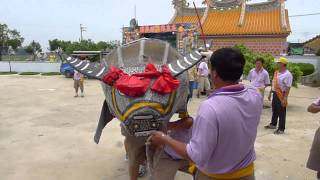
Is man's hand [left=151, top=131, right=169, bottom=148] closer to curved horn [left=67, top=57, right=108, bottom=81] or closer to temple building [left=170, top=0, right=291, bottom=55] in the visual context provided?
curved horn [left=67, top=57, right=108, bottom=81]

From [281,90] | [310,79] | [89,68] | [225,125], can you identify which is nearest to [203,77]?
[281,90]

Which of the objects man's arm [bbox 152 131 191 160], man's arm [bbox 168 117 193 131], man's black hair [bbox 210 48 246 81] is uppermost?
man's black hair [bbox 210 48 246 81]

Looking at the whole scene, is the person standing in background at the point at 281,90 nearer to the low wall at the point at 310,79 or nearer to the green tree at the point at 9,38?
the low wall at the point at 310,79

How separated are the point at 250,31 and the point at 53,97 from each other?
12781 mm

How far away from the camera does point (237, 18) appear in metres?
22.2

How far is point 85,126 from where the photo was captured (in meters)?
7.41

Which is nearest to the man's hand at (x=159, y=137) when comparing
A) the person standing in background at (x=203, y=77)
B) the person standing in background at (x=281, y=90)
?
the person standing in background at (x=281, y=90)

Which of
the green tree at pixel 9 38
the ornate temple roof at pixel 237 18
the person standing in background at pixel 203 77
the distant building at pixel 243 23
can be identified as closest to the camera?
the person standing in background at pixel 203 77

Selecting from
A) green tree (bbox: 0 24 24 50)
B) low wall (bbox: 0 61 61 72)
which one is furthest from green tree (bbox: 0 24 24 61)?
low wall (bbox: 0 61 61 72)

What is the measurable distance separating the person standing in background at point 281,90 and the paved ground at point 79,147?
0.33m

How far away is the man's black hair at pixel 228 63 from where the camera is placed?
1.94m

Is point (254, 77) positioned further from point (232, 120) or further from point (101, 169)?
point (232, 120)

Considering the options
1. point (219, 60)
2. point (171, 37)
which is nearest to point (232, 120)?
point (219, 60)

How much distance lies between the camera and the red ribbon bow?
2.61 meters
